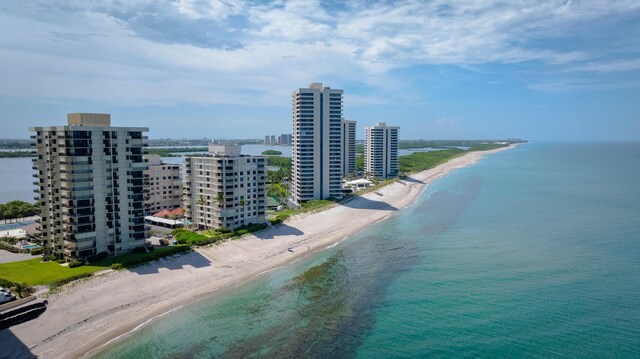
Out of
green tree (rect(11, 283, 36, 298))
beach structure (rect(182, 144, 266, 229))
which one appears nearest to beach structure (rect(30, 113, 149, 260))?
green tree (rect(11, 283, 36, 298))

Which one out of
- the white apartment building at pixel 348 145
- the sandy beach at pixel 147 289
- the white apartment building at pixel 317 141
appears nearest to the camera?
the sandy beach at pixel 147 289

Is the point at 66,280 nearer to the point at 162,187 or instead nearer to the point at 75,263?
the point at 75,263

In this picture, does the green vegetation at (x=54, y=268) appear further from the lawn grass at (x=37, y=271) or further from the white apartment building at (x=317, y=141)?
the white apartment building at (x=317, y=141)

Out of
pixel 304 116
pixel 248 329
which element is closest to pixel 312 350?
pixel 248 329

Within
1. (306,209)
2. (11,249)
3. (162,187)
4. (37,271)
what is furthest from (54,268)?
(306,209)

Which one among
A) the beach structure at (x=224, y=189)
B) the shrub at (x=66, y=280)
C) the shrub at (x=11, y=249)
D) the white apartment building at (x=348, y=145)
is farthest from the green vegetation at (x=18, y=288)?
the white apartment building at (x=348, y=145)
